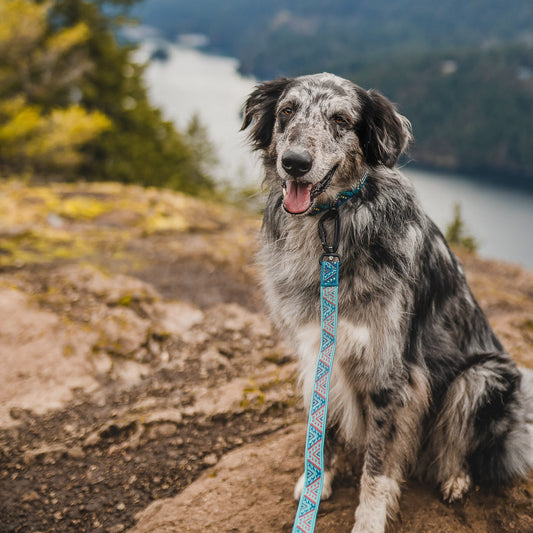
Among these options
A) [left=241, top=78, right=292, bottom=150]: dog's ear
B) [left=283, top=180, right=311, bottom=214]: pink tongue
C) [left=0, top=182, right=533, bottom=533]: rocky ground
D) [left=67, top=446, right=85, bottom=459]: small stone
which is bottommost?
[left=67, top=446, right=85, bottom=459]: small stone

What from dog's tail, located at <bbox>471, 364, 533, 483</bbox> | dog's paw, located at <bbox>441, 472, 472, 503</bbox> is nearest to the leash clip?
dog's tail, located at <bbox>471, 364, 533, 483</bbox>

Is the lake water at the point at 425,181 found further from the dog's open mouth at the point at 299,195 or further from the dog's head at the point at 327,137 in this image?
the dog's open mouth at the point at 299,195

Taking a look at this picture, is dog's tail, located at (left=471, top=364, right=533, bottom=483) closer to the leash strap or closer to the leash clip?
the leash strap

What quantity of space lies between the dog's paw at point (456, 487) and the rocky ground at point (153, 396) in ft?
0.21

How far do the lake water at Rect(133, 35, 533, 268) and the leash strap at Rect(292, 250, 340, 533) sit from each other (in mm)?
24217

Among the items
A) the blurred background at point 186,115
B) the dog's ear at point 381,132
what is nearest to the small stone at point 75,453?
the blurred background at point 186,115

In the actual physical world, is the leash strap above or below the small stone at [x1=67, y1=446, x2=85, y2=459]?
above

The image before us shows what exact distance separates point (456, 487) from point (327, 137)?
2.20m

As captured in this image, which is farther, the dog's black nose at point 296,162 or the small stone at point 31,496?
the small stone at point 31,496

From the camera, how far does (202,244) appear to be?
22.1 ft

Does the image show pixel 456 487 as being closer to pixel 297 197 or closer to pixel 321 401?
pixel 321 401

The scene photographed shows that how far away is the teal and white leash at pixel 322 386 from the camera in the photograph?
7.27ft

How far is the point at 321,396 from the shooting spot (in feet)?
7.52

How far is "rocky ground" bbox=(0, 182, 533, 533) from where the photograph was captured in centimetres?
268
